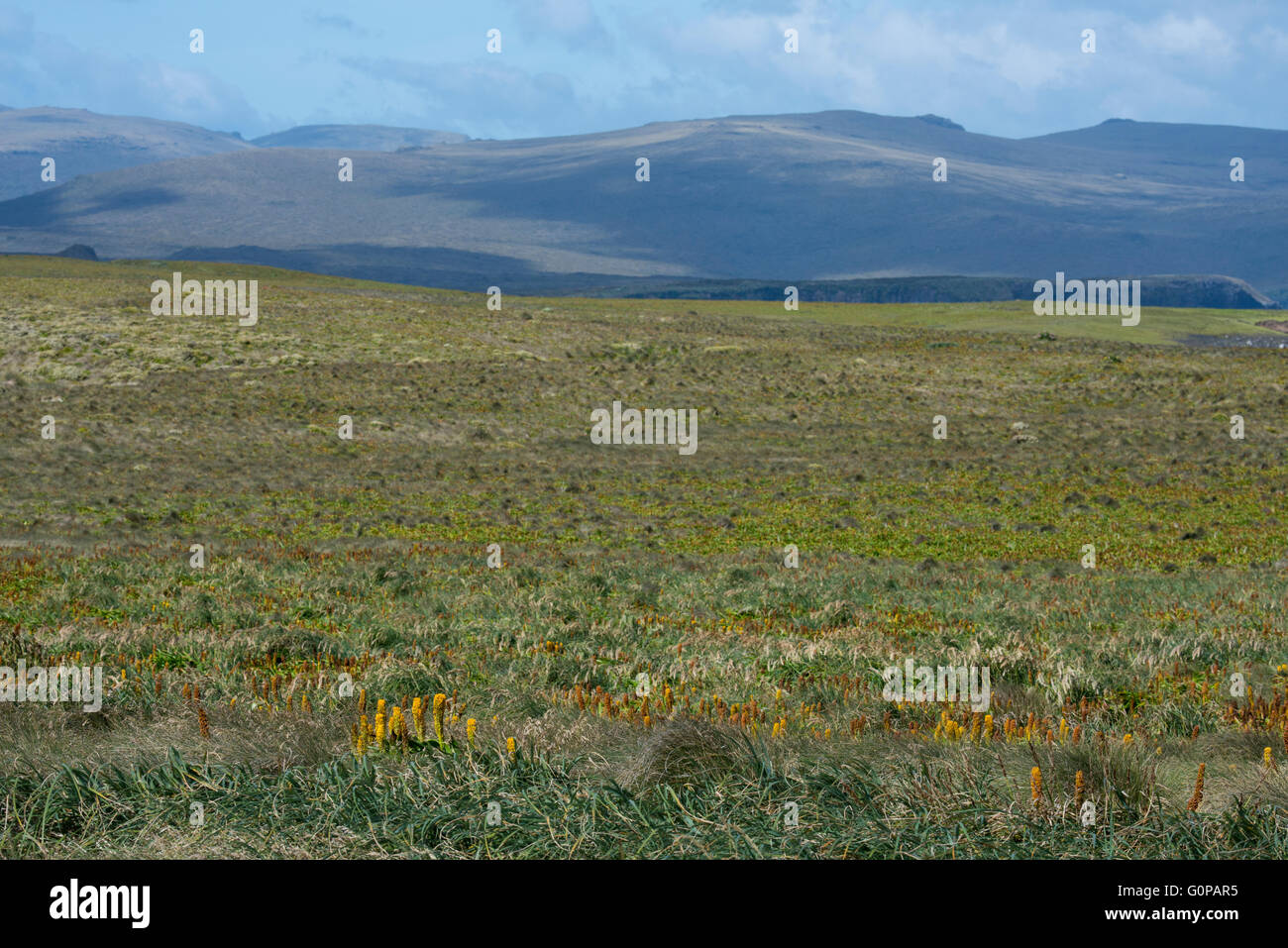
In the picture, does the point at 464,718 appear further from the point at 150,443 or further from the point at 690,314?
the point at 690,314

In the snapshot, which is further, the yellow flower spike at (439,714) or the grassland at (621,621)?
the yellow flower spike at (439,714)

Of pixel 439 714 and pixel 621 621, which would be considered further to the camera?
pixel 621 621

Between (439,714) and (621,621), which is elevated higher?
(439,714)

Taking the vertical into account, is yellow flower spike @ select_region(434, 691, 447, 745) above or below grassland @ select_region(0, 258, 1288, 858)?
above

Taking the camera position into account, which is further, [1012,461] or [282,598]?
[1012,461]

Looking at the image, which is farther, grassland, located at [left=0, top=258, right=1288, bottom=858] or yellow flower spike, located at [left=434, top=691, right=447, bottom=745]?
yellow flower spike, located at [left=434, top=691, right=447, bottom=745]

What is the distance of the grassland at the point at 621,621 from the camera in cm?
488

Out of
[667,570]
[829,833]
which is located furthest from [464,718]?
[667,570]

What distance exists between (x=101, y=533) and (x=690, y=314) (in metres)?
70.0

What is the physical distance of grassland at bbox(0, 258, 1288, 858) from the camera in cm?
488

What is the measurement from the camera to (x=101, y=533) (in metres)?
21.4

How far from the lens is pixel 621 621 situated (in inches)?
452

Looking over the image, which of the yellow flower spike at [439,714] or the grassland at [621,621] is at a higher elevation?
the yellow flower spike at [439,714]
